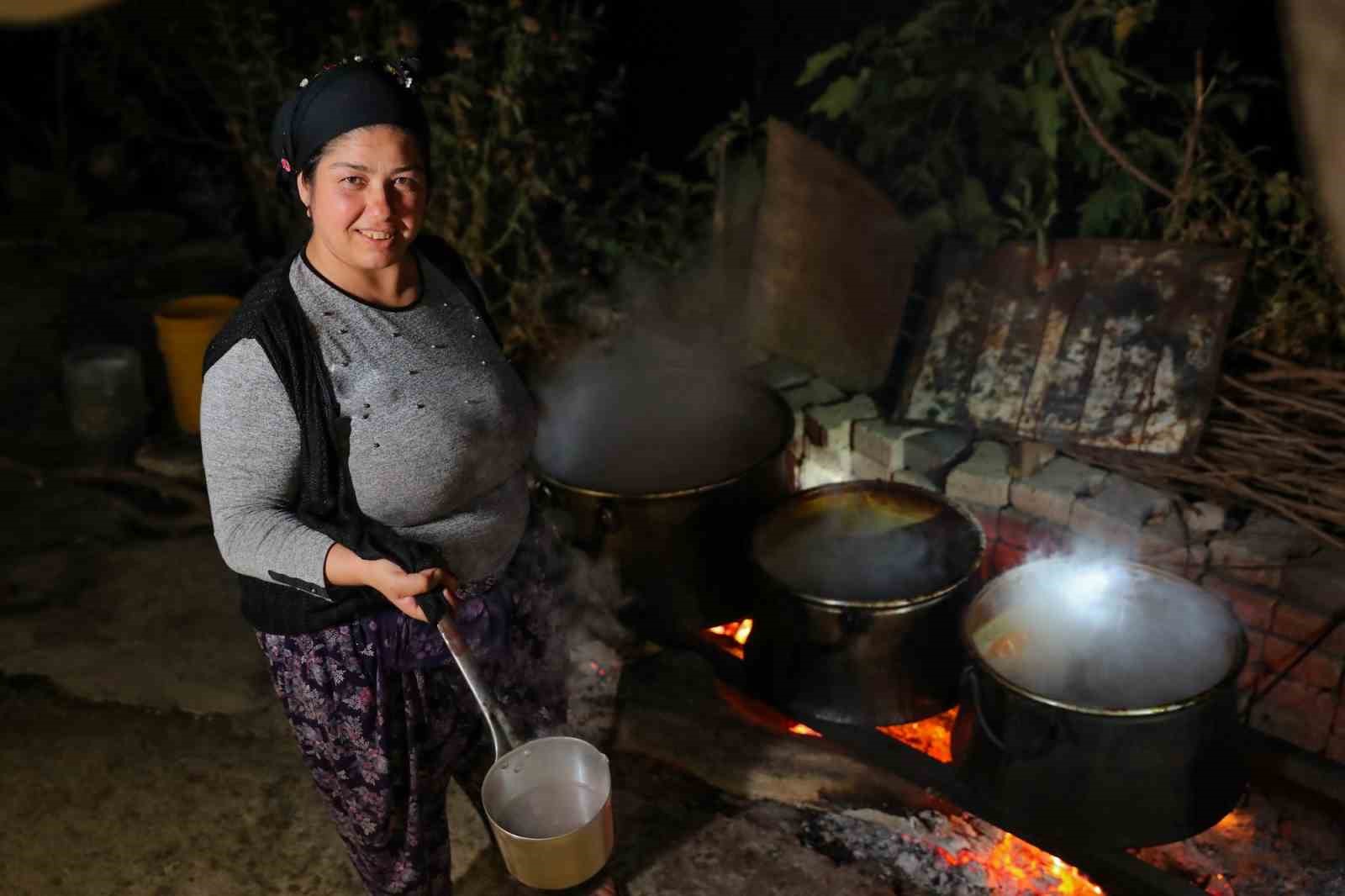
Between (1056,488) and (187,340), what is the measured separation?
481 cm

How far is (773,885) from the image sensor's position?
3.58m

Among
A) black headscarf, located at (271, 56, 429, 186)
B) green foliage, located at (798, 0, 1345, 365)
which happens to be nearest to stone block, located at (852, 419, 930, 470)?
green foliage, located at (798, 0, 1345, 365)

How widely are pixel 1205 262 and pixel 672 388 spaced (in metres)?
2.21

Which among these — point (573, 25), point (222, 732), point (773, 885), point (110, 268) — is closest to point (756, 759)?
point (773, 885)

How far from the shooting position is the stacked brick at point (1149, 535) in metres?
3.80

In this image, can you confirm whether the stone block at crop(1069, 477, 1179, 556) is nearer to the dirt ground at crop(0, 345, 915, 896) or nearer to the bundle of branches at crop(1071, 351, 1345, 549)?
the bundle of branches at crop(1071, 351, 1345, 549)

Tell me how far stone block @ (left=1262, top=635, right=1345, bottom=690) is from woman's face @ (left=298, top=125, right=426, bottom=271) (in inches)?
126

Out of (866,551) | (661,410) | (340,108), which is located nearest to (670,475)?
(661,410)

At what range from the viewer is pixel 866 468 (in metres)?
4.88

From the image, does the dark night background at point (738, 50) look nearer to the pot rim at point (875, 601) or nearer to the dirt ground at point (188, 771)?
the pot rim at point (875, 601)

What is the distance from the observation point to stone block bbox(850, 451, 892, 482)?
4762 mm

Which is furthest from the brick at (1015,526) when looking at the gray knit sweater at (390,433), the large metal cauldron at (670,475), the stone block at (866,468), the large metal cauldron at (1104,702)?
the gray knit sweater at (390,433)

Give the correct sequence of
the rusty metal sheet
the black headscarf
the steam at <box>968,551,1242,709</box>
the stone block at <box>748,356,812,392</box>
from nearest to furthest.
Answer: the black headscarf, the steam at <box>968,551,1242,709</box>, the rusty metal sheet, the stone block at <box>748,356,812,392</box>

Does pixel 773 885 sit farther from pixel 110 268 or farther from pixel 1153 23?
pixel 110 268
